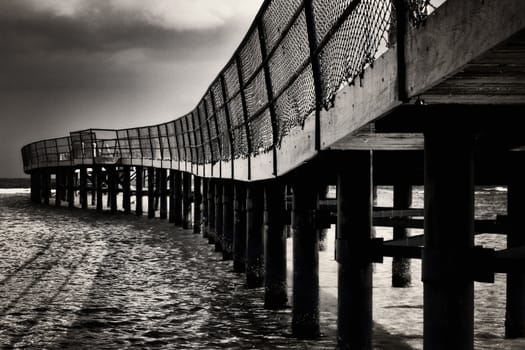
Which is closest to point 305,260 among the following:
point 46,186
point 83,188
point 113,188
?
point 113,188

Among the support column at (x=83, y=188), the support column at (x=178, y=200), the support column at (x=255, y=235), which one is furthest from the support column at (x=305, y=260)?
the support column at (x=83, y=188)

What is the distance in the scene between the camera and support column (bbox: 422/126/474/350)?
11.2ft

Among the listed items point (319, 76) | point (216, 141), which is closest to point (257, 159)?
point (319, 76)

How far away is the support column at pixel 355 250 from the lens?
5176 millimetres

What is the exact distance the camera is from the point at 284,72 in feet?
19.3

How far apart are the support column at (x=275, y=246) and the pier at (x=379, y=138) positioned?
0.01 meters

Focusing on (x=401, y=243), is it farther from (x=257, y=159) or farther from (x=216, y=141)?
(x=216, y=141)

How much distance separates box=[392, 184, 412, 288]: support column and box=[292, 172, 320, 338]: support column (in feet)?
10.7

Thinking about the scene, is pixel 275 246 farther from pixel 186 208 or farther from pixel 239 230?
pixel 186 208

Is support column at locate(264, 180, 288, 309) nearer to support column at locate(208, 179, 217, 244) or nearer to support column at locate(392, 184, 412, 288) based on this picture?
support column at locate(392, 184, 412, 288)

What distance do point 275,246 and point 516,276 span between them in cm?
250

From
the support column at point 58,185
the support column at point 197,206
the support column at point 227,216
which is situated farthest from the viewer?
the support column at point 58,185

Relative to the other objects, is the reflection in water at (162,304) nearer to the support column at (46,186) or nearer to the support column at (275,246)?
the support column at (275,246)

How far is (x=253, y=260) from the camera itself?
9680 mm
